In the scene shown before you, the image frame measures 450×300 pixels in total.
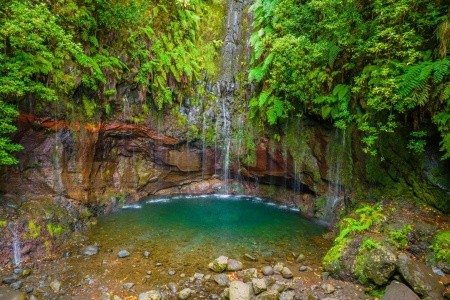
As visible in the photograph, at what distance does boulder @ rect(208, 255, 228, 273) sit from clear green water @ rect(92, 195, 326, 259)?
0.55m

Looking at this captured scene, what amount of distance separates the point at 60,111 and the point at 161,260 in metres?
5.68

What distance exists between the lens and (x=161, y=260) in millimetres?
7078

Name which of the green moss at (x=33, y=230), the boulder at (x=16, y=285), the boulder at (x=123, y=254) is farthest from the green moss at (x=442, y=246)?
the green moss at (x=33, y=230)

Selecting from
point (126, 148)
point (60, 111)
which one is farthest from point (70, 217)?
point (126, 148)

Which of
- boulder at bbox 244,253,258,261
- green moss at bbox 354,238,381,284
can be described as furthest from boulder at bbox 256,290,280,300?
green moss at bbox 354,238,381,284

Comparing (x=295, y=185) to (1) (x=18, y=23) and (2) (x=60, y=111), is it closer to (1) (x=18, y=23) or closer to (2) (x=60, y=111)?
(2) (x=60, y=111)

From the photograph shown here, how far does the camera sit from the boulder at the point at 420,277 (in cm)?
522

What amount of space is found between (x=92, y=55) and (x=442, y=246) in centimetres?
1140

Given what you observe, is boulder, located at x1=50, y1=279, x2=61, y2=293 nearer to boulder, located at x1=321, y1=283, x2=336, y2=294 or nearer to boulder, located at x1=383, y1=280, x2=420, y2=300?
boulder, located at x1=321, y1=283, x2=336, y2=294

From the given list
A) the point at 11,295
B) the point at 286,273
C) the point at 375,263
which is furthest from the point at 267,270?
the point at 11,295

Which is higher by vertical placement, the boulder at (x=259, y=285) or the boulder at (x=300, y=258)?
the boulder at (x=300, y=258)

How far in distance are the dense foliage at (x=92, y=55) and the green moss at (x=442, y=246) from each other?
32.2 feet

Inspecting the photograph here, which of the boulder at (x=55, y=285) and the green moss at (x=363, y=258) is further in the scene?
the green moss at (x=363, y=258)

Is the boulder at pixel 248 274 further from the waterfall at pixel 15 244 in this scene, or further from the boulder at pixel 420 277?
the waterfall at pixel 15 244
